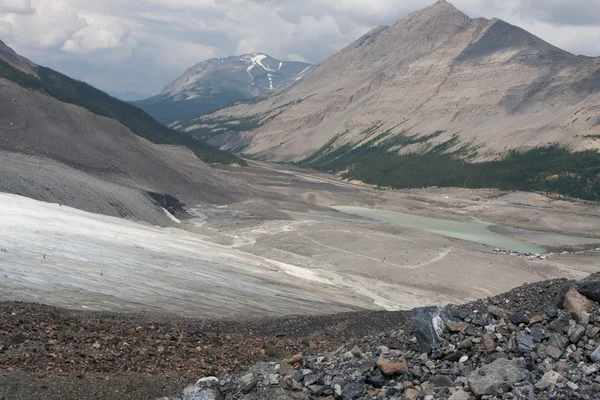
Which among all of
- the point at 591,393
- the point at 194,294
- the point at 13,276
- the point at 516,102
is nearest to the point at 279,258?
the point at 194,294

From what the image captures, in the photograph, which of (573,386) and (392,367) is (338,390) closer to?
(392,367)

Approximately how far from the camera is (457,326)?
12.8 meters

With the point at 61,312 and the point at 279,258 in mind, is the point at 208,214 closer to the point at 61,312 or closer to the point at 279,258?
the point at 279,258

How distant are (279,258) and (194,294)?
2282cm

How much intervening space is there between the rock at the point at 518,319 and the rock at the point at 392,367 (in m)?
2.72

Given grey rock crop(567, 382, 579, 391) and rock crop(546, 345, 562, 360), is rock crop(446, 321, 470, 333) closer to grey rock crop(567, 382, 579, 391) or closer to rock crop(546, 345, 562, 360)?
rock crop(546, 345, 562, 360)

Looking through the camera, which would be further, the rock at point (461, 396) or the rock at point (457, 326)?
the rock at point (457, 326)

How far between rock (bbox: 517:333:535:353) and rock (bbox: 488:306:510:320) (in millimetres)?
943

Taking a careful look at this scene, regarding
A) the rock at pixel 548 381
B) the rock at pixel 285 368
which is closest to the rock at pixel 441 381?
the rock at pixel 548 381

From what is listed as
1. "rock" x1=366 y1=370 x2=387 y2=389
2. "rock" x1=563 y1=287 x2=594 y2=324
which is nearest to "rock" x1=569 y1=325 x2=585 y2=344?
"rock" x1=563 y1=287 x2=594 y2=324

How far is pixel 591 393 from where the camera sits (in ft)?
33.1

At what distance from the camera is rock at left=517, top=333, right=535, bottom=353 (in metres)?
11.6

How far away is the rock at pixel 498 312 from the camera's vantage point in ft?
42.6

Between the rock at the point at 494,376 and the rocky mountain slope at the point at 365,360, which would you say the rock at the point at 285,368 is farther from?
the rock at the point at 494,376
